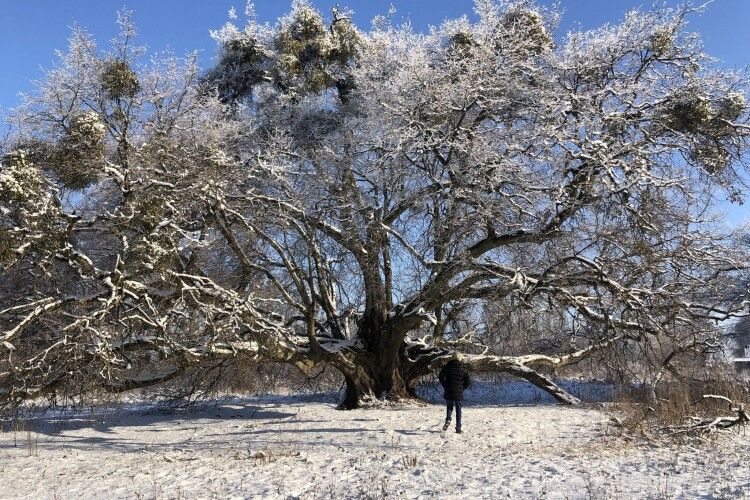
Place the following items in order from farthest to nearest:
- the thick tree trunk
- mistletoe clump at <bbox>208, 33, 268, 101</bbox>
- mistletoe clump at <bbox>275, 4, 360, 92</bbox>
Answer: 1. mistletoe clump at <bbox>208, 33, 268, 101</bbox>
2. mistletoe clump at <bbox>275, 4, 360, 92</bbox>
3. the thick tree trunk

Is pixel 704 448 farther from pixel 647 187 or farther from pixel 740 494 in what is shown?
pixel 647 187

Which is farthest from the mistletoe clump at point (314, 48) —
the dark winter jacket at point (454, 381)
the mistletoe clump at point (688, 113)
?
the dark winter jacket at point (454, 381)

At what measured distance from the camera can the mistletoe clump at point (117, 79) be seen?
42.7ft

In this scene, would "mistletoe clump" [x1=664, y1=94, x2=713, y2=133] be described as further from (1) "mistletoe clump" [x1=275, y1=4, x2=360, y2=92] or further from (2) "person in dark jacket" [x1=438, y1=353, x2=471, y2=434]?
(1) "mistletoe clump" [x1=275, y1=4, x2=360, y2=92]

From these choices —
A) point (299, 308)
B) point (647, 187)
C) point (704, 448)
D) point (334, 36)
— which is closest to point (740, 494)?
point (704, 448)

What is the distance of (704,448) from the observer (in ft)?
27.3

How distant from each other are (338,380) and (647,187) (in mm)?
14337

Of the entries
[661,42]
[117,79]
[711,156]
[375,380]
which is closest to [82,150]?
[117,79]

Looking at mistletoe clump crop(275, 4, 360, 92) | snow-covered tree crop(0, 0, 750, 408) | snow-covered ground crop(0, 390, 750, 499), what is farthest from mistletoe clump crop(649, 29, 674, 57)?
snow-covered ground crop(0, 390, 750, 499)

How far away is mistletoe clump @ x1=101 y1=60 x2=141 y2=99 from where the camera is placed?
1300cm

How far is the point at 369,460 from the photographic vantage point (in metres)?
8.40

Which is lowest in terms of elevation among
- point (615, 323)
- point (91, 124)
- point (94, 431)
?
point (94, 431)

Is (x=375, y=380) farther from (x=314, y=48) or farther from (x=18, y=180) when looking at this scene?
(x=18, y=180)

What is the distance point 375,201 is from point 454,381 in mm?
5331
